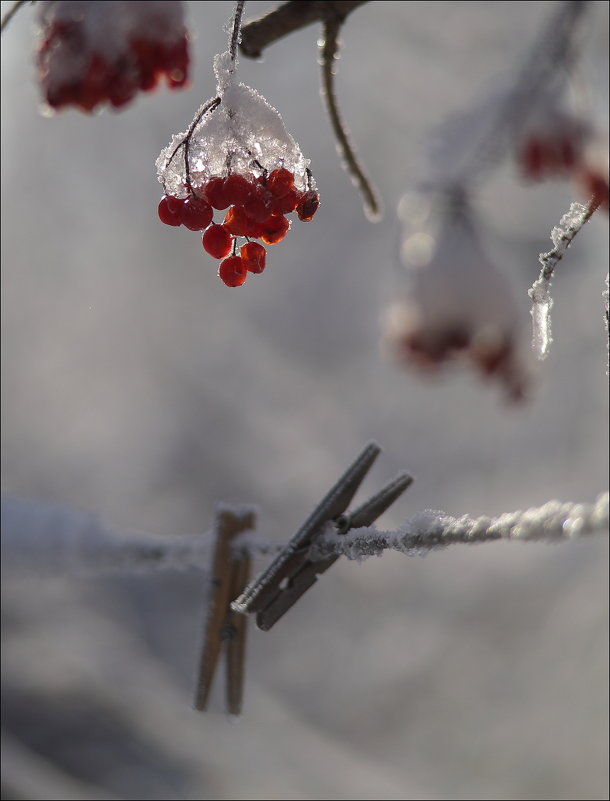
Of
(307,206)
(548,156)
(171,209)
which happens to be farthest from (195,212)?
(548,156)

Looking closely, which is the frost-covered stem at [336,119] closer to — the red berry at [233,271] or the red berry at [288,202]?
the red berry at [288,202]

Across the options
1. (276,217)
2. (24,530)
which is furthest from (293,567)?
(24,530)

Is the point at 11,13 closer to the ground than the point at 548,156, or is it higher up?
higher up

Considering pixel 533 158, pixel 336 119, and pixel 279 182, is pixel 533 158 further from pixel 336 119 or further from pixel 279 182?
pixel 279 182

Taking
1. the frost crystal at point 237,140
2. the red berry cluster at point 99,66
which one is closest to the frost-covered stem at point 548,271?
the red berry cluster at point 99,66

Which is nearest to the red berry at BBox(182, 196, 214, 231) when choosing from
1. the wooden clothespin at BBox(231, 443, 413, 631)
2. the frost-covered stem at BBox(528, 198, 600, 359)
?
the frost-covered stem at BBox(528, 198, 600, 359)

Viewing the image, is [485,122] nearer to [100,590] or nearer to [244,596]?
[244,596]

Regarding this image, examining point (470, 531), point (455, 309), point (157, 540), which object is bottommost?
point (455, 309)
